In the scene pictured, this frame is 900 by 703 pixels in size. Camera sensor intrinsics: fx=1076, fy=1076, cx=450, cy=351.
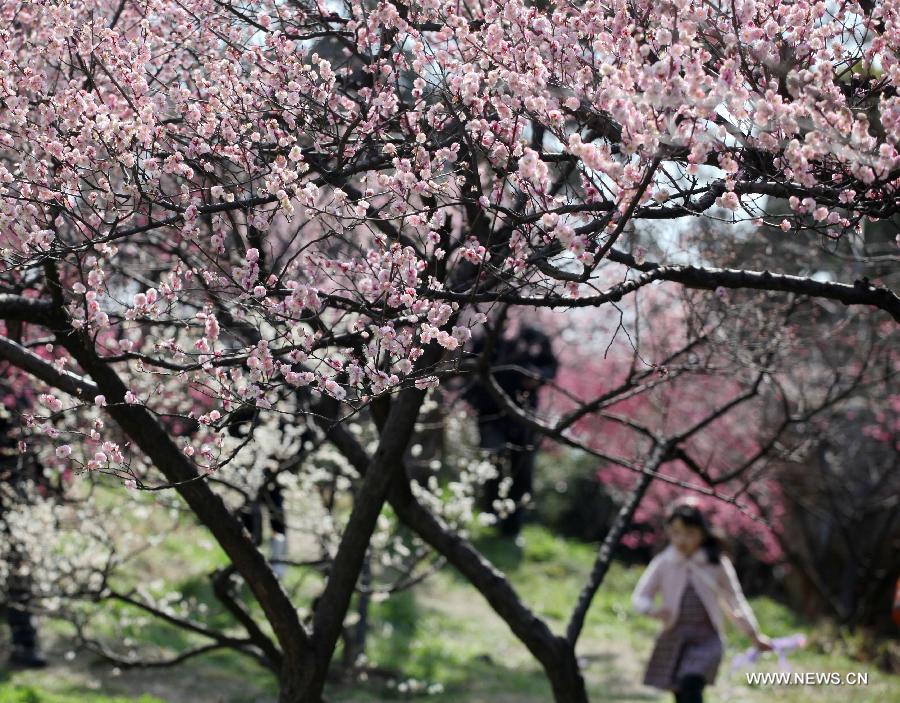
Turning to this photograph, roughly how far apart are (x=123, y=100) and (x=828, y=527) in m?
11.1

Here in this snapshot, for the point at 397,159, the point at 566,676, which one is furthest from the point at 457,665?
the point at 397,159

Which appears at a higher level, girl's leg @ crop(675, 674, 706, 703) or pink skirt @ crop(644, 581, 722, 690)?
pink skirt @ crop(644, 581, 722, 690)

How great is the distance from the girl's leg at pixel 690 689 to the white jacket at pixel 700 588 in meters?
0.31

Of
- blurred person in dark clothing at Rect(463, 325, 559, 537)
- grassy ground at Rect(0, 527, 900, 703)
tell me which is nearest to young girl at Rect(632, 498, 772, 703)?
grassy ground at Rect(0, 527, 900, 703)

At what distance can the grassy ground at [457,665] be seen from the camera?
7.48 m

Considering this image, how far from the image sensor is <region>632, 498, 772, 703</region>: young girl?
240 inches

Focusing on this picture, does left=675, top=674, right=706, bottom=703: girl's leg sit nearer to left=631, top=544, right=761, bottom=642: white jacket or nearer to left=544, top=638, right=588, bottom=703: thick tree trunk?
left=631, top=544, right=761, bottom=642: white jacket

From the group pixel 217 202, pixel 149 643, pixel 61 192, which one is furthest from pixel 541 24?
pixel 149 643

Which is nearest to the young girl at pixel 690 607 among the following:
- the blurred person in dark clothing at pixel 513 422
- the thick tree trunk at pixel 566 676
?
the thick tree trunk at pixel 566 676

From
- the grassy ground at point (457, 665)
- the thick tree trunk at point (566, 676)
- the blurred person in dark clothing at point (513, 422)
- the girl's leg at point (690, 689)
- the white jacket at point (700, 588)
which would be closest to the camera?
the thick tree trunk at point (566, 676)

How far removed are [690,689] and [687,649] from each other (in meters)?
0.24

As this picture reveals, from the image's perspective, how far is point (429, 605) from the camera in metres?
11.2

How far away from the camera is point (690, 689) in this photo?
605 cm

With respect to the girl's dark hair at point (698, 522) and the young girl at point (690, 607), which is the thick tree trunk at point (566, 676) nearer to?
the young girl at point (690, 607)
